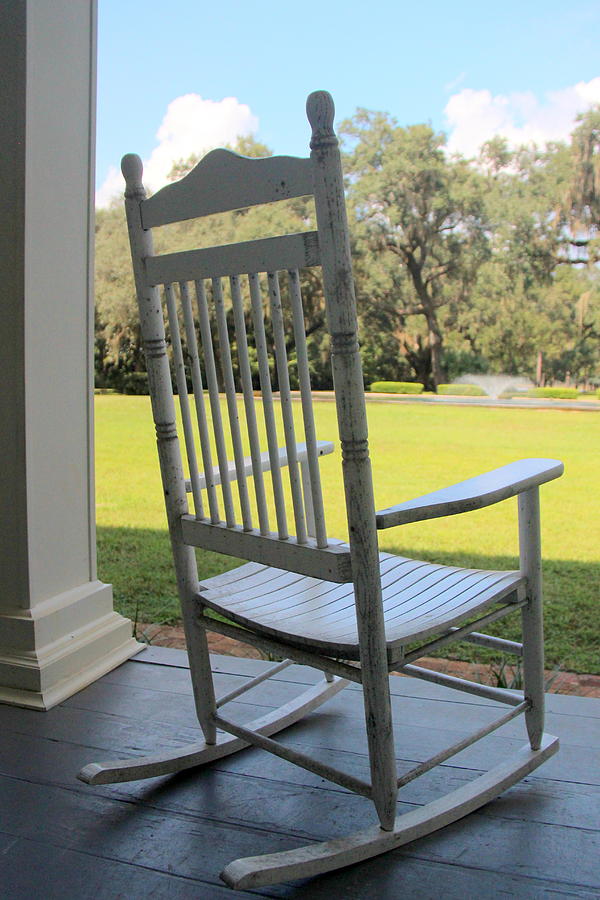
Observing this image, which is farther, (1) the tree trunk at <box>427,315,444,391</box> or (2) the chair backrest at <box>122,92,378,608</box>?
(1) the tree trunk at <box>427,315,444,391</box>

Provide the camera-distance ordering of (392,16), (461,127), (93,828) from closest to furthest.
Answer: (93,828) → (461,127) → (392,16)

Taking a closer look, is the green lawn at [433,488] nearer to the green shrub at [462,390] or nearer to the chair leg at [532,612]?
the green shrub at [462,390]

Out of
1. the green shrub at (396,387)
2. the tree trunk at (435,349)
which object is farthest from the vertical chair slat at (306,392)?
the tree trunk at (435,349)

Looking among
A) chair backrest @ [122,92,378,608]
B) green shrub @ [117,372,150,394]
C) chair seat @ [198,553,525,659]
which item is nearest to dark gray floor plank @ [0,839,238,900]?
chair seat @ [198,553,525,659]

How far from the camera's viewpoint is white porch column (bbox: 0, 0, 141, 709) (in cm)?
167

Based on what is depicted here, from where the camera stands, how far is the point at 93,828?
1.31 metres

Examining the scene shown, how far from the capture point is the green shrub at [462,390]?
7410 mm

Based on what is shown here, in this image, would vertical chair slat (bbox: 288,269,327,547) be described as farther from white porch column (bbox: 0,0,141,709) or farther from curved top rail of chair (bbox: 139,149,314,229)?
white porch column (bbox: 0,0,141,709)

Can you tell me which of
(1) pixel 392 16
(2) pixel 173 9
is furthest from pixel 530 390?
(2) pixel 173 9

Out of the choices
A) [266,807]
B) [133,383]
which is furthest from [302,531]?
[133,383]

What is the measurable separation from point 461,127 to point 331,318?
7900 mm

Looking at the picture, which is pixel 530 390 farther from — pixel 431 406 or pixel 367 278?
pixel 367 278

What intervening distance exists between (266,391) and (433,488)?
5.95 meters

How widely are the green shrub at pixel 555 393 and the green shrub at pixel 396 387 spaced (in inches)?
38.8
